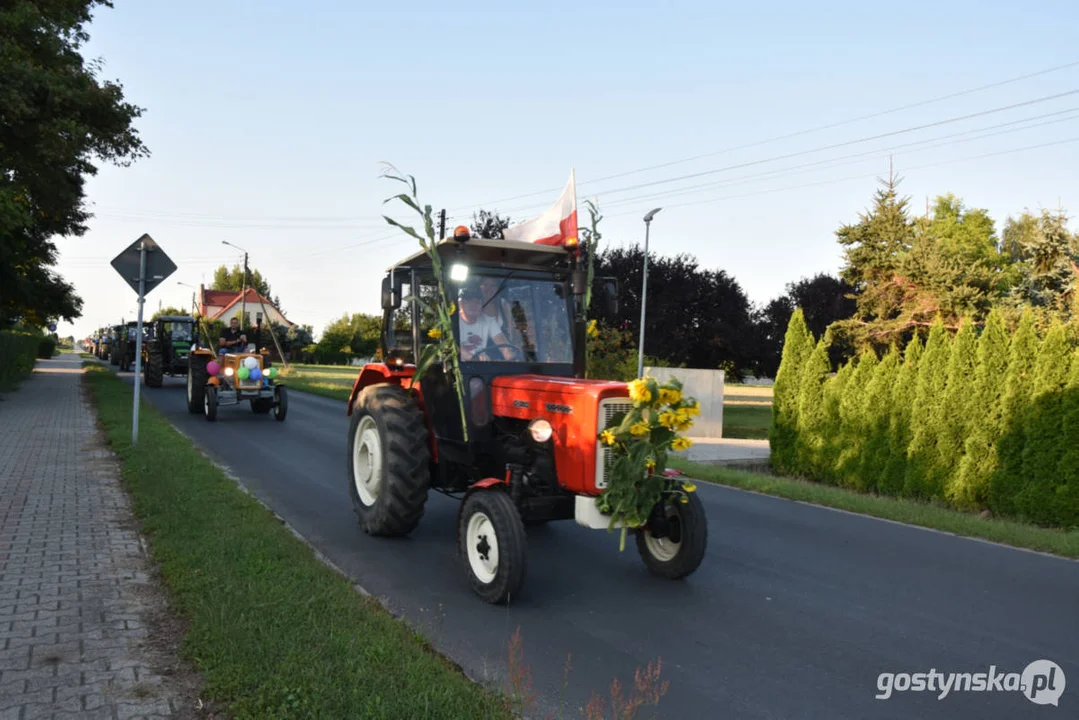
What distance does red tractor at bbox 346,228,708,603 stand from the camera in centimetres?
509

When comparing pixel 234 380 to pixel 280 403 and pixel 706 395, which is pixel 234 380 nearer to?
pixel 280 403

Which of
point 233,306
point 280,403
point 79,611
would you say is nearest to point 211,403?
point 280,403

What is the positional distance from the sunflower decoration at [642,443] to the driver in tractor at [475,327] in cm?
137

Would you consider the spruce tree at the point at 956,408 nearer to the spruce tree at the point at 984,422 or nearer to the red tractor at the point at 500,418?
the spruce tree at the point at 984,422

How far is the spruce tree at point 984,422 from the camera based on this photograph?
1009 cm

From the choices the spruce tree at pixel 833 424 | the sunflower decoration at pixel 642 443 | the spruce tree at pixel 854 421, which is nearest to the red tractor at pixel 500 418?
the sunflower decoration at pixel 642 443

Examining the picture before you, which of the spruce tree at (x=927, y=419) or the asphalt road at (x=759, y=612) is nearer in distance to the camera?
the asphalt road at (x=759, y=612)

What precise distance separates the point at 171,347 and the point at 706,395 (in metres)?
16.1

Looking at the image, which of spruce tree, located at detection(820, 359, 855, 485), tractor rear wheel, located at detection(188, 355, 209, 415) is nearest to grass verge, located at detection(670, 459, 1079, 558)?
spruce tree, located at detection(820, 359, 855, 485)

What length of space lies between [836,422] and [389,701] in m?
10.8

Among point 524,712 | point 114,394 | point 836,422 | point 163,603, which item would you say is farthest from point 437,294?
point 114,394

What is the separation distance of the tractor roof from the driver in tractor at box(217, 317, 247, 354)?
11.6m

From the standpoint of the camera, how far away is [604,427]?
5066 millimetres

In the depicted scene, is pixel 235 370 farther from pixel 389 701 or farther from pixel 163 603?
pixel 389 701
